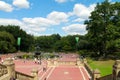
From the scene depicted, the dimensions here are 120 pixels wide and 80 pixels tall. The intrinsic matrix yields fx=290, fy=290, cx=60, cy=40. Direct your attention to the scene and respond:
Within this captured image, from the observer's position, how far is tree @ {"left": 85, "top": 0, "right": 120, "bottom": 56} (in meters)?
60.8

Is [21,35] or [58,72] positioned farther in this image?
[21,35]

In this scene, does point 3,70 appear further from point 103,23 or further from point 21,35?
point 21,35

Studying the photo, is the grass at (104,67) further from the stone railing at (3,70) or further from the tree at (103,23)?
the stone railing at (3,70)

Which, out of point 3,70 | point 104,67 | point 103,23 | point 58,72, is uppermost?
point 103,23

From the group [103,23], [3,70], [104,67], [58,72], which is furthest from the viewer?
[103,23]

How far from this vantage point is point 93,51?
68.4 meters

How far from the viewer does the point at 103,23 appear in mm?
60906

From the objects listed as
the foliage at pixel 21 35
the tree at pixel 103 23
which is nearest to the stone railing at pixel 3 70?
the tree at pixel 103 23

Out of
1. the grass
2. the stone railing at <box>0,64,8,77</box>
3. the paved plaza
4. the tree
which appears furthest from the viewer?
the tree

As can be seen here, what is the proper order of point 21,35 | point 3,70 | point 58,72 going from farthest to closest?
1. point 21,35
2. point 58,72
3. point 3,70

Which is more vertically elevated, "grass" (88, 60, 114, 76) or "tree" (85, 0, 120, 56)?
"tree" (85, 0, 120, 56)

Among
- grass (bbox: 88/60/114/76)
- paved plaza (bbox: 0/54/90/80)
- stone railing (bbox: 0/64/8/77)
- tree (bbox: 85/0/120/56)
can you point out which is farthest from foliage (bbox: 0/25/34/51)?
stone railing (bbox: 0/64/8/77)

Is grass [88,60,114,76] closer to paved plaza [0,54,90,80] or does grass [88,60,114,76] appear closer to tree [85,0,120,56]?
paved plaza [0,54,90,80]

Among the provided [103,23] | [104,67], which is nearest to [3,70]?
[104,67]
